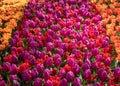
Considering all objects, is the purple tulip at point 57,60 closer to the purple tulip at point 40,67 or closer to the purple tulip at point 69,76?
the purple tulip at point 40,67

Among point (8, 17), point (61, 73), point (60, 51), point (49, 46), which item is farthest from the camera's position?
point (8, 17)

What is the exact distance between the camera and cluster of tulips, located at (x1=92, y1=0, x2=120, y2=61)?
608 centimetres

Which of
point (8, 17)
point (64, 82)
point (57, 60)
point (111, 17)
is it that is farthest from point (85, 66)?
point (8, 17)

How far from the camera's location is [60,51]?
17.8 feet

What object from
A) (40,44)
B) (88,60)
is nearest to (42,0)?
(40,44)

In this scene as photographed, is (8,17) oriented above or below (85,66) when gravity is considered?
above

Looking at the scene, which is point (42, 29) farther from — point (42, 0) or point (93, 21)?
point (42, 0)

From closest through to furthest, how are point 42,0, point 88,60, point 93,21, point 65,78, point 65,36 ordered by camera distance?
point 65,78 → point 88,60 → point 65,36 → point 93,21 → point 42,0

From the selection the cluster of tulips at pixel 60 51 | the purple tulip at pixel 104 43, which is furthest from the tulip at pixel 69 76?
the purple tulip at pixel 104 43

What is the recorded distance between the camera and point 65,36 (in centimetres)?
616

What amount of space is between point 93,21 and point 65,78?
7.19 ft

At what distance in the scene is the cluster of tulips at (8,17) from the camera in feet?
19.7

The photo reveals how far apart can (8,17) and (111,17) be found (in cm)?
189

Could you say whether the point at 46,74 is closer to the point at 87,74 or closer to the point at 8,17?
the point at 87,74
